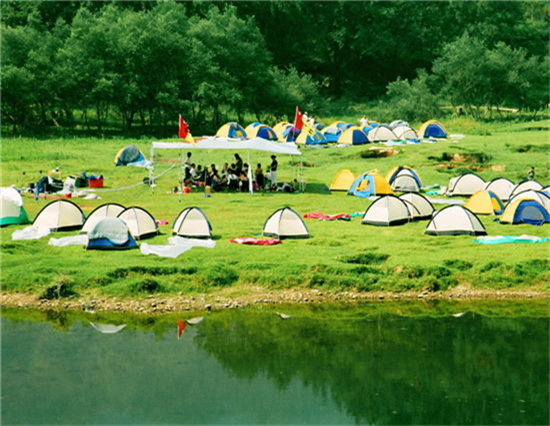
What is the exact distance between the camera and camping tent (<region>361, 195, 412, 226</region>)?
77.3ft

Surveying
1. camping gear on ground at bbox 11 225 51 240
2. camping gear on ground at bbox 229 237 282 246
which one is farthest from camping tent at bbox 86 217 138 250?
camping gear on ground at bbox 229 237 282 246

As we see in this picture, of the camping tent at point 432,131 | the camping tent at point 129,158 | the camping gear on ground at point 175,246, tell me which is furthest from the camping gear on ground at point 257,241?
the camping tent at point 432,131

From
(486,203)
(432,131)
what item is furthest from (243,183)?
(432,131)

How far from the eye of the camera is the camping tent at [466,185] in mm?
30062

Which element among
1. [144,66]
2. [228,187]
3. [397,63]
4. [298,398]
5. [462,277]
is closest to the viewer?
[298,398]

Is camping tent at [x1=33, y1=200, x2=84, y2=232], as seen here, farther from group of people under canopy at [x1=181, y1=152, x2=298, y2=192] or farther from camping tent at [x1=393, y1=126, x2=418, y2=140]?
camping tent at [x1=393, y1=126, x2=418, y2=140]

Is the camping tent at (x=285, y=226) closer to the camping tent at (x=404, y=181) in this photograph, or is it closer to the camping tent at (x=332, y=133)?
the camping tent at (x=404, y=181)

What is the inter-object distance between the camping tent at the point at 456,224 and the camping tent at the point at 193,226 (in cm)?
683

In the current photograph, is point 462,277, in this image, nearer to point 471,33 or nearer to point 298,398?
point 298,398

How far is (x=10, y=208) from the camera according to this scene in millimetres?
22469

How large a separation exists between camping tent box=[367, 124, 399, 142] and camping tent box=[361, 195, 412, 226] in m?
22.9

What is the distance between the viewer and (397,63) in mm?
89312

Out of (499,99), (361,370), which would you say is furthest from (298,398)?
(499,99)

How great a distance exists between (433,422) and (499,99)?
53.4 metres
